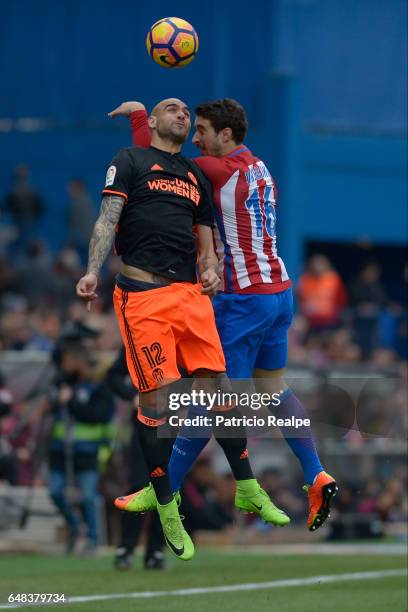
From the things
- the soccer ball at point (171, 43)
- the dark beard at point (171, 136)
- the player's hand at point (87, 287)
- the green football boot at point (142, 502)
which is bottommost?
the green football boot at point (142, 502)

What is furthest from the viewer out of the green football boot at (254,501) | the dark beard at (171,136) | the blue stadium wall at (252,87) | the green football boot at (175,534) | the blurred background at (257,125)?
the blue stadium wall at (252,87)

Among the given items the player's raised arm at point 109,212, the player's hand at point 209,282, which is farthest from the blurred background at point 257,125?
the player's raised arm at point 109,212

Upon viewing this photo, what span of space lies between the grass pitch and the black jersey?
242 centimetres

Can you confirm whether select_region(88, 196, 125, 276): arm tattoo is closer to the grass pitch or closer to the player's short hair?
the player's short hair

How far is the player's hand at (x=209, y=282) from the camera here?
931 centimetres

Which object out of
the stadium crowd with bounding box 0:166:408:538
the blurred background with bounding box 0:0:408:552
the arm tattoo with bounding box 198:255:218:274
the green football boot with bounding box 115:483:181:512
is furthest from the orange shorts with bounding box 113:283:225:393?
the blurred background with bounding box 0:0:408:552

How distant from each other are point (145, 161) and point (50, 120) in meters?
13.1

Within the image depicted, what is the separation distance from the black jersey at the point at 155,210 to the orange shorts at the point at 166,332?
0.17 metres

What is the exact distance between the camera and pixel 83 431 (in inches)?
596

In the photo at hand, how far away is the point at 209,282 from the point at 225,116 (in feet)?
4.19

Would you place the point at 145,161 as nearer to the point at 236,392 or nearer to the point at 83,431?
the point at 236,392

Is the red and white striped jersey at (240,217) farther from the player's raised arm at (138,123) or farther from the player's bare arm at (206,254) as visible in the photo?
the player's bare arm at (206,254)

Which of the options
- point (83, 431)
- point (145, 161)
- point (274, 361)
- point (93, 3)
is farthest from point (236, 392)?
point (93, 3)

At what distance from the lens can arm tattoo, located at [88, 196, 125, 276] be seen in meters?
9.09
